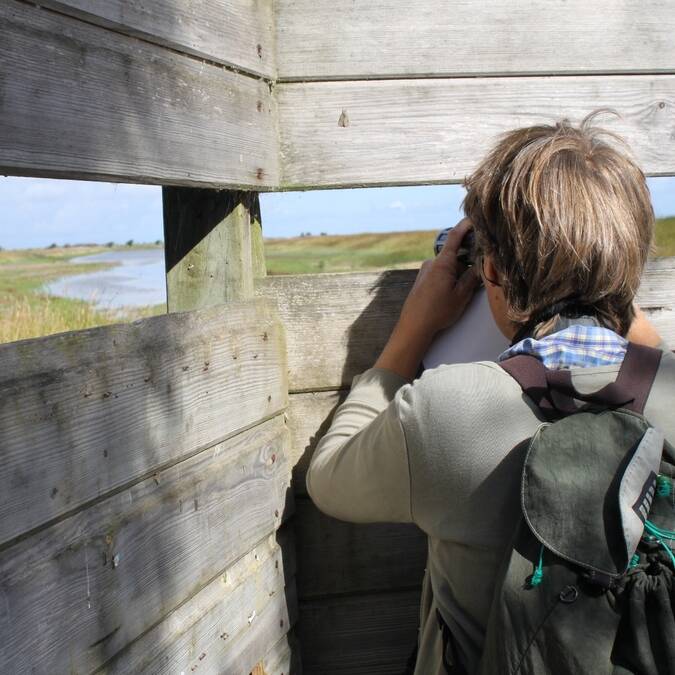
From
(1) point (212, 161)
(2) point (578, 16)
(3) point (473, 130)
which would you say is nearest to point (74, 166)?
(1) point (212, 161)

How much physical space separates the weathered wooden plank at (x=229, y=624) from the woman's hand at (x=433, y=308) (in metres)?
0.60

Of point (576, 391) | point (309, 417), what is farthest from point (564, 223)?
point (309, 417)

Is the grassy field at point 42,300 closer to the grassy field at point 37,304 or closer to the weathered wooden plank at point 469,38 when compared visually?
the grassy field at point 37,304

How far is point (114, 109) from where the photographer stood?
147 centimetres

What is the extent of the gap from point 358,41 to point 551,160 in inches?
30.3

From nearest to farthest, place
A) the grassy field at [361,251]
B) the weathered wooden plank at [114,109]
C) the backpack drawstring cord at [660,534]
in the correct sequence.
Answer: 1. the weathered wooden plank at [114,109]
2. the backpack drawstring cord at [660,534]
3. the grassy field at [361,251]

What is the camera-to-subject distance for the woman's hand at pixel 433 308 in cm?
205

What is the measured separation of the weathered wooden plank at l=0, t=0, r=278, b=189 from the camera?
126 centimetres

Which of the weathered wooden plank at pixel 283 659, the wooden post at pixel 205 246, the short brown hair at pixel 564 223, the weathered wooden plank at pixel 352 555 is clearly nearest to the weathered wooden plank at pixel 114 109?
the wooden post at pixel 205 246

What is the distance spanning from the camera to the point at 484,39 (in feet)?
7.23

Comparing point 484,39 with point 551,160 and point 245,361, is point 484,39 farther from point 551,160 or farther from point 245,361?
point 245,361

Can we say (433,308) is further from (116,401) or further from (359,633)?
(359,633)

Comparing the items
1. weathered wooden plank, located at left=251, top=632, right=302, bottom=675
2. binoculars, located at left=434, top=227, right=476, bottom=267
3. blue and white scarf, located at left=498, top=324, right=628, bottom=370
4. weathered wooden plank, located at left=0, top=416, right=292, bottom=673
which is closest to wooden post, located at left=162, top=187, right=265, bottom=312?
weathered wooden plank, located at left=0, top=416, right=292, bottom=673

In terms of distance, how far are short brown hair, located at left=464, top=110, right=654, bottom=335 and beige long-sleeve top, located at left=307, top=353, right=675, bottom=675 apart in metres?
0.18
